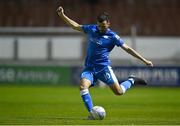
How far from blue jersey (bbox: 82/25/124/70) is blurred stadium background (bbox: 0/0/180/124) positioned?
50.0 ft

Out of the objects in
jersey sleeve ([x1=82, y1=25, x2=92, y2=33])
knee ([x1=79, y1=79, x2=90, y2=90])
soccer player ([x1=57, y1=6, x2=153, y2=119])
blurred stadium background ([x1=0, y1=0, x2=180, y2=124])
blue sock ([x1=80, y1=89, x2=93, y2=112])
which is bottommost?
blurred stadium background ([x1=0, y1=0, x2=180, y2=124])

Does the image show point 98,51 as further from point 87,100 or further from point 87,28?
point 87,100

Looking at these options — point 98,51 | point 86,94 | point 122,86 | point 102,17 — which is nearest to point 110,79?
point 122,86

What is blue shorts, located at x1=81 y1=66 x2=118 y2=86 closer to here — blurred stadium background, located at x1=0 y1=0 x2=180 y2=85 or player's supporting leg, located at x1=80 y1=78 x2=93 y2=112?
player's supporting leg, located at x1=80 y1=78 x2=93 y2=112

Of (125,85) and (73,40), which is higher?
(125,85)

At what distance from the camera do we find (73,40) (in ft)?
112

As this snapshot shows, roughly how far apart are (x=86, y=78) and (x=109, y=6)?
25047mm

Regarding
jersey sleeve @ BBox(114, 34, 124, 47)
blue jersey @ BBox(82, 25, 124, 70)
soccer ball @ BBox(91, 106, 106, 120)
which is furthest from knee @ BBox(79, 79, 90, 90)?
jersey sleeve @ BBox(114, 34, 124, 47)

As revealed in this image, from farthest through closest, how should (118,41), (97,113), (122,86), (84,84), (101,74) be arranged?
(122,86), (101,74), (118,41), (84,84), (97,113)

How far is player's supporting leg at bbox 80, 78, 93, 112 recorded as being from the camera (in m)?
13.9

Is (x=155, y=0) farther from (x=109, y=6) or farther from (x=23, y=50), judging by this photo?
(x=23, y=50)

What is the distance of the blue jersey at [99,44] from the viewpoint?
14305 mm

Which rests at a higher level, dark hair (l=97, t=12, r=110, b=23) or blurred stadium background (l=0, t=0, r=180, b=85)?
dark hair (l=97, t=12, r=110, b=23)

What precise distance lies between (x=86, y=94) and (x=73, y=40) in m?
20.4
